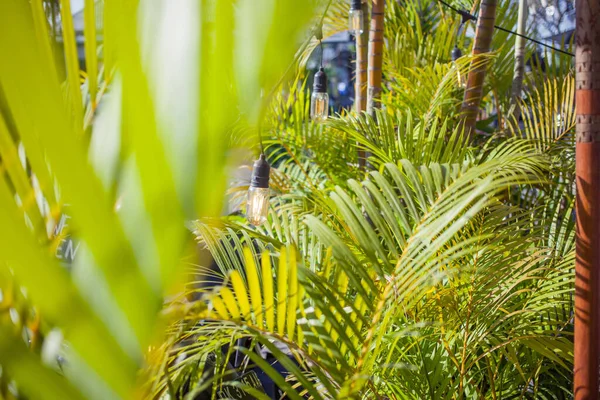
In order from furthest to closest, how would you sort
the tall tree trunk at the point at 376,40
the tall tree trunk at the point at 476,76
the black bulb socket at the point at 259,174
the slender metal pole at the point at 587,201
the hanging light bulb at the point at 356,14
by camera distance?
the hanging light bulb at the point at 356,14 → the tall tree trunk at the point at 376,40 → the tall tree trunk at the point at 476,76 → the black bulb socket at the point at 259,174 → the slender metal pole at the point at 587,201

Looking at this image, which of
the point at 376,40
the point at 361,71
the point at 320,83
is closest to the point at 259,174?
the point at 376,40

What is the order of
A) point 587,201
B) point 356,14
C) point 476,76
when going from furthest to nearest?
point 356,14 < point 476,76 < point 587,201

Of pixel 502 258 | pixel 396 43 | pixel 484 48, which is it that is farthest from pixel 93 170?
pixel 396 43

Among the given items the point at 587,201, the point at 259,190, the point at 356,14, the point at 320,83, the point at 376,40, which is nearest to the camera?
the point at 587,201

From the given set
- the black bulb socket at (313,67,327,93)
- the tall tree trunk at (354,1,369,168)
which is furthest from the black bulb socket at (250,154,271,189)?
the black bulb socket at (313,67,327,93)

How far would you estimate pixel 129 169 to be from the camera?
15 cm

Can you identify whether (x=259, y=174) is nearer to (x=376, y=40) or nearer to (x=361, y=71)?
(x=376, y=40)

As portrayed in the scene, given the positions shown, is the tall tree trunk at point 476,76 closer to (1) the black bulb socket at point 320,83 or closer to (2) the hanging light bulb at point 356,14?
(2) the hanging light bulb at point 356,14

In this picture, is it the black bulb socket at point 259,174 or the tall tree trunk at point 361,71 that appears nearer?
the black bulb socket at point 259,174

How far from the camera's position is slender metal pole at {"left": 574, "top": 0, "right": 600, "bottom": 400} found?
0.86 m

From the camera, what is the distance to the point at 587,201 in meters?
0.90

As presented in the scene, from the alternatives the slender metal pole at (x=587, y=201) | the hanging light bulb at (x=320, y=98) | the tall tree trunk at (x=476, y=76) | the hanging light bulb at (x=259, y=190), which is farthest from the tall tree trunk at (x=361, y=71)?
the slender metal pole at (x=587, y=201)

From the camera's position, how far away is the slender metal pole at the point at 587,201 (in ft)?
2.84

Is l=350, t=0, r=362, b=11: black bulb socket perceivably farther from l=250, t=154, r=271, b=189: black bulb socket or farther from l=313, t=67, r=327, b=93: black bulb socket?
l=250, t=154, r=271, b=189: black bulb socket
